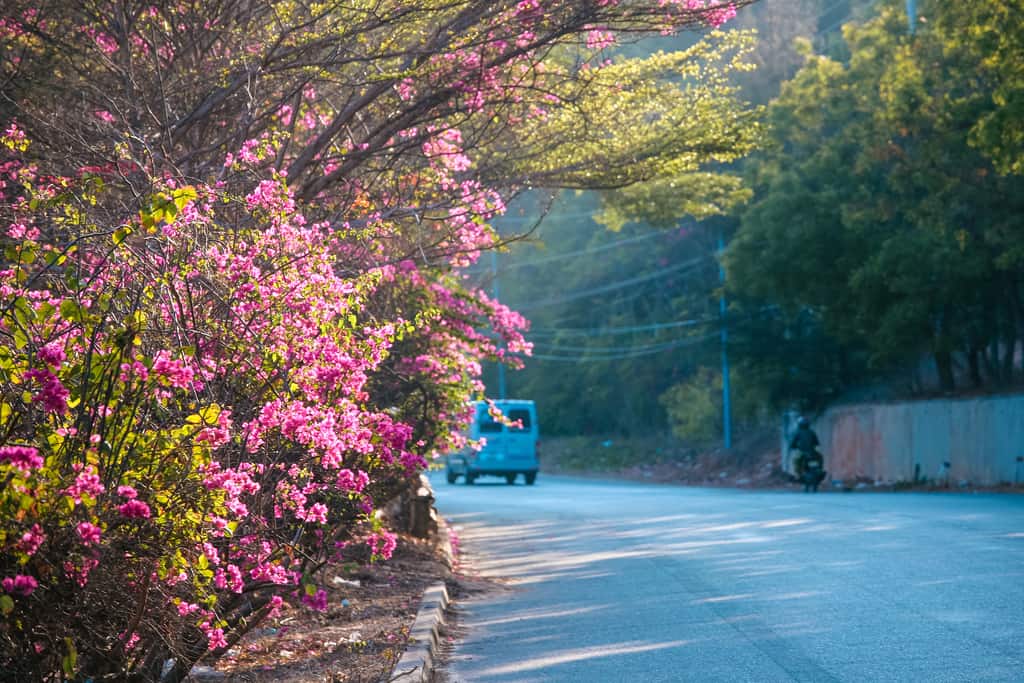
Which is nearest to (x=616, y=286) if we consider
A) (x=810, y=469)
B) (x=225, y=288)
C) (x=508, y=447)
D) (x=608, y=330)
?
(x=608, y=330)

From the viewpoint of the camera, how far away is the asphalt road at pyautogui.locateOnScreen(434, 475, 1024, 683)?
320 inches

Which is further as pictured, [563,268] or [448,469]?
[563,268]

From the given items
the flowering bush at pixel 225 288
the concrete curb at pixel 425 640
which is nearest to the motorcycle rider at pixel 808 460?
the flowering bush at pixel 225 288

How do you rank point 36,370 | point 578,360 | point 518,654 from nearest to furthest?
point 36,370 → point 518,654 → point 578,360

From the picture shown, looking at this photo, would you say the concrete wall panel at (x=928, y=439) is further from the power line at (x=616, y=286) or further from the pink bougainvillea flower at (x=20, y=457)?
the pink bougainvillea flower at (x=20, y=457)

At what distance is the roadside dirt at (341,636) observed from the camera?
27.5ft

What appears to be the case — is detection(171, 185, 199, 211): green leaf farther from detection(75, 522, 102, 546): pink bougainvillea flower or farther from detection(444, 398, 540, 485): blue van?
→ detection(444, 398, 540, 485): blue van

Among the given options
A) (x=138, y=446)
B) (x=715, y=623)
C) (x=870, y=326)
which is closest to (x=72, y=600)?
(x=138, y=446)

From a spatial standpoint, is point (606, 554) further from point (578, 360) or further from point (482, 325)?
point (578, 360)

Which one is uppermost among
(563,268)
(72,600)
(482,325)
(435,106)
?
(563,268)

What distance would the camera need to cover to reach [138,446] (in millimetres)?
5617

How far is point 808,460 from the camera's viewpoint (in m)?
29.5

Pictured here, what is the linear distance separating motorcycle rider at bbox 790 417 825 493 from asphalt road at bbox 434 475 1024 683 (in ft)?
30.2

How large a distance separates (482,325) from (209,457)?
1014 cm
